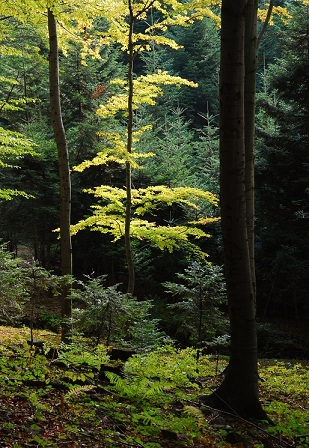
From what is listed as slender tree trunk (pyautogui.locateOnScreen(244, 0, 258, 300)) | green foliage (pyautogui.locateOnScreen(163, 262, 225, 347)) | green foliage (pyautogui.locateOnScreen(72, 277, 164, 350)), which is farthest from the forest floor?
green foliage (pyautogui.locateOnScreen(163, 262, 225, 347))

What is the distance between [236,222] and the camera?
4.54 metres

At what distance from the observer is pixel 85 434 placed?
132 inches

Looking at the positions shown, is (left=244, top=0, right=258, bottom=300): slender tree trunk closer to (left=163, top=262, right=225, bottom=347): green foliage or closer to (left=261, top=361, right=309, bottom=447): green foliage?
(left=261, top=361, right=309, bottom=447): green foliage

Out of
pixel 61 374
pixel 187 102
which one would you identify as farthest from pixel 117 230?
pixel 187 102

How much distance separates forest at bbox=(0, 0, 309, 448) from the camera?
4.21m

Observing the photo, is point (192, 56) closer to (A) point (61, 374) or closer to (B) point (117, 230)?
(B) point (117, 230)

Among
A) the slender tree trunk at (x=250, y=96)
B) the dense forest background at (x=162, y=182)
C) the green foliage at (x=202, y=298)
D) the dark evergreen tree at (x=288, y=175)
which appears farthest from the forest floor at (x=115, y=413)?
the dark evergreen tree at (x=288, y=175)

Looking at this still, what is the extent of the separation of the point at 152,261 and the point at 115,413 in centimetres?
1378

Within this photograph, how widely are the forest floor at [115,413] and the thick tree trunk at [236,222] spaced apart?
0.29 metres

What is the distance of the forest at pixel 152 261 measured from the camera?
4207 millimetres

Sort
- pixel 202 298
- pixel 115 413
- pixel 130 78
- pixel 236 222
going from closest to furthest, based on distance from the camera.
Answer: pixel 115 413 < pixel 236 222 < pixel 202 298 < pixel 130 78

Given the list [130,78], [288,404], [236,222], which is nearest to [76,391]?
[236,222]

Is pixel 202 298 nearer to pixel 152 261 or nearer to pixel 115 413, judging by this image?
pixel 115 413

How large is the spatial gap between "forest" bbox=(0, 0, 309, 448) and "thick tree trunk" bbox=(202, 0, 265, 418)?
0.6 inches
